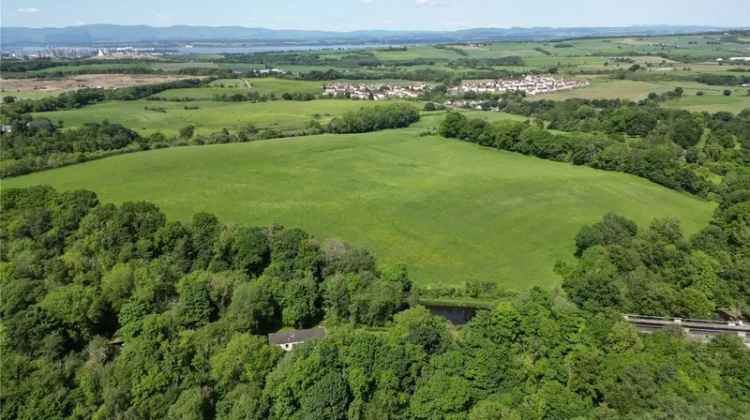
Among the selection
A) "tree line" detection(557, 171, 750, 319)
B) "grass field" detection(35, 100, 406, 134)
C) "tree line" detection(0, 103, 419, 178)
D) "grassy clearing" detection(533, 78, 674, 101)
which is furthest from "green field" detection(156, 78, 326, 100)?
"tree line" detection(557, 171, 750, 319)

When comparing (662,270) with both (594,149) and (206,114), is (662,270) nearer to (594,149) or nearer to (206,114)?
(594,149)

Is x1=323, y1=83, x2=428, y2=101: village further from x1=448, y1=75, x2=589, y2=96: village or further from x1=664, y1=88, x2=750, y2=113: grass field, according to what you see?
x1=664, y1=88, x2=750, y2=113: grass field

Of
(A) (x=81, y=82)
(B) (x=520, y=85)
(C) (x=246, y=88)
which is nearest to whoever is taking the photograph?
(A) (x=81, y=82)

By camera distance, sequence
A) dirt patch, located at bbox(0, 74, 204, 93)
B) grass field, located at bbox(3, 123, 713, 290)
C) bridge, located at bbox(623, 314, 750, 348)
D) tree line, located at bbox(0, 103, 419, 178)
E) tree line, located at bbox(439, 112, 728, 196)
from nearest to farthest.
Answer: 1. bridge, located at bbox(623, 314, 750, 348)
2. grass field, located at bbox(3, 123, 713, 290)
3. tree line, located at bbox(439, 112, 728, 196)
4. tree line, located at bbox(0, 103, 419, 178)
5. dirt patch, located at bbox(0, 74, 204, 93)

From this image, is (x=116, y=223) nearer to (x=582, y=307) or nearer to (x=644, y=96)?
(x=582, y=307)

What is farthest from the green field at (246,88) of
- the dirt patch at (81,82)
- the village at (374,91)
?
the dirt patch at (81,82)

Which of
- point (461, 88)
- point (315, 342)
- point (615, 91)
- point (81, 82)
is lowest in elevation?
point (315, 342)

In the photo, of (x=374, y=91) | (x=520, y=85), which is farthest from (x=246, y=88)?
(x=520, y=85)
